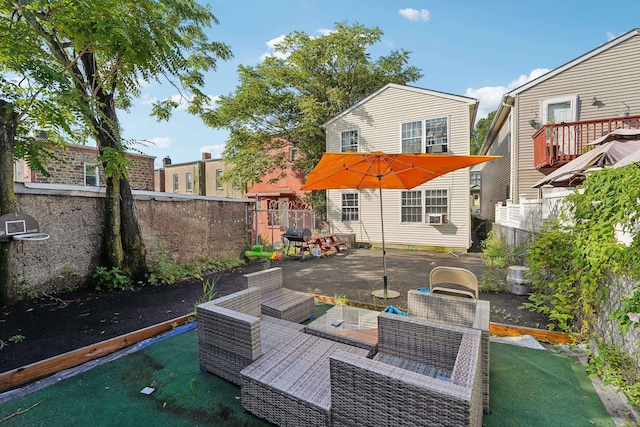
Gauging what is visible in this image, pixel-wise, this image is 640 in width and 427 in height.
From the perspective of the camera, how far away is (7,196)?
15.6 ft

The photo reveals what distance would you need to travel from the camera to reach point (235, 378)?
2631 millimetres

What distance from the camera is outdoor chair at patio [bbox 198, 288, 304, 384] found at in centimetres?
246

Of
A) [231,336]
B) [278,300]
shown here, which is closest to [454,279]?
[278,300]

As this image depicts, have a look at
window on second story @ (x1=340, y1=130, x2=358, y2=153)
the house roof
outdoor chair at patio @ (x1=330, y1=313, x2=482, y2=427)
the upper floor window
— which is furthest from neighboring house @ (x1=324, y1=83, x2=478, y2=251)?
the upper floor window

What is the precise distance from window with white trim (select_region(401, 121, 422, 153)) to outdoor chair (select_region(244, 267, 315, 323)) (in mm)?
9578

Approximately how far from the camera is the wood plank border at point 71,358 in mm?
2811

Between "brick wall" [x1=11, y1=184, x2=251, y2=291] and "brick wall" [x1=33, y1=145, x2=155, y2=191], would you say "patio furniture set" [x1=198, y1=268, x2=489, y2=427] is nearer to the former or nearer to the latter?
"brick wall" [x1=11, y1=184, x2=251, y2=291]

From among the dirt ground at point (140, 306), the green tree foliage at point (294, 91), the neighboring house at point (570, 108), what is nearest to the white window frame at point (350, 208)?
the green tree foliage at point (294, 91)

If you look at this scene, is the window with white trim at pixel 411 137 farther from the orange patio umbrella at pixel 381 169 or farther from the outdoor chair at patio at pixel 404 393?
the outdoor chair at patio at pixel 404 393

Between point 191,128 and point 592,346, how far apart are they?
1029 centimetres

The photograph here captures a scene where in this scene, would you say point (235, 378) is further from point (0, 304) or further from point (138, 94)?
point (138, 94)

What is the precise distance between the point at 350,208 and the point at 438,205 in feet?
12.9

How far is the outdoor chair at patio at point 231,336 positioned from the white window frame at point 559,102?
11336 mm

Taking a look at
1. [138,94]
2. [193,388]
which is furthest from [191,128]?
[193,388]
